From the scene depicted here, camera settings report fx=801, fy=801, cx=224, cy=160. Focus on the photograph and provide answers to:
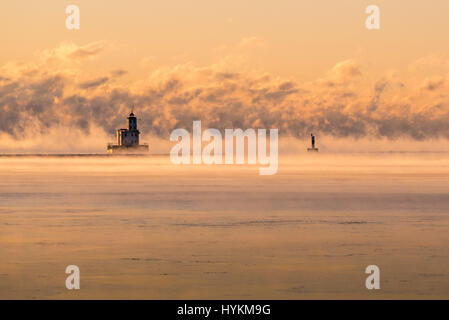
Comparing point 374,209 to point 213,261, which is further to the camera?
point 374,209

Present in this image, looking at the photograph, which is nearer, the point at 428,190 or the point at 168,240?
the point at 168,240

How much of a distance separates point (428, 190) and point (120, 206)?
22.0 m

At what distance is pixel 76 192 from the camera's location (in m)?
48.6

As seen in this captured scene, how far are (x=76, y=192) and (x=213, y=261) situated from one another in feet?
99.2

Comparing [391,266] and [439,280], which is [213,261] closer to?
[391,266]

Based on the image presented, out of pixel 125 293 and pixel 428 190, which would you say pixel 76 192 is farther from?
pixel 125 293

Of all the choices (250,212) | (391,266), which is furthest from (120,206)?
(391,266)

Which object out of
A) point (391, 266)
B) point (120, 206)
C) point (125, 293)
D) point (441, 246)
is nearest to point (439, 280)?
point (391, 266)
